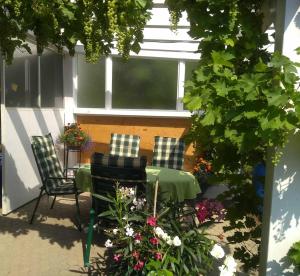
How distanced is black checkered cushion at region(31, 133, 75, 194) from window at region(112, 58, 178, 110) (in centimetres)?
250

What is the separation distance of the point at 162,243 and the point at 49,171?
2.95 meters

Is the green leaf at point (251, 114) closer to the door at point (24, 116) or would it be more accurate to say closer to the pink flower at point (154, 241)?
the pink flower at point (154, 241)

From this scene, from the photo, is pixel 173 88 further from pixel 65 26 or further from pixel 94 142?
pixel 65 26

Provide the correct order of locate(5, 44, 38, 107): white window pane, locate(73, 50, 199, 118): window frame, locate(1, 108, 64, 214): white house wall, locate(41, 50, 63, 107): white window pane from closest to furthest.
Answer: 1. locate(1, 108, 64, 214): white house wall
2. locate(5, 44, 38, 107): white window pane
3. locate(41, 50, 63, 107): white window pane
4. locate(73, 50, 199, 118): window frame

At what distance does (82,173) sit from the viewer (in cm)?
441

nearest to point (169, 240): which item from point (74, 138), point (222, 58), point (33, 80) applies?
point (222, 58)

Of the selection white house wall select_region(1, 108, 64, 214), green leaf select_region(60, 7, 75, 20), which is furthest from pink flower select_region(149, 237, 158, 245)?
white house wall select_region(1, 108, 64, 214)

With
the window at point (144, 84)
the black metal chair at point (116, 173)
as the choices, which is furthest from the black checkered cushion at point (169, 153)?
the black metal chair at point (116, 173)

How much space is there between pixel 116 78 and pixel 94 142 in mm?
1309

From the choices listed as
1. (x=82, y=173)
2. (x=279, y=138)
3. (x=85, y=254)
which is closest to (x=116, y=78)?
(x=82, y=173)

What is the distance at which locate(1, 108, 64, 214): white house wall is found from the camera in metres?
5.16

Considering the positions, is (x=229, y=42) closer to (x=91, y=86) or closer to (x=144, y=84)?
(x=144, y=84)

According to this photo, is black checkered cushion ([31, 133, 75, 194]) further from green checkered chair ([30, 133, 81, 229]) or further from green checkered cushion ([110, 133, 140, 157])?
green checkered cushion ([110, 133, 140, 157])

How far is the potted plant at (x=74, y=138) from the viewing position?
271 inches
